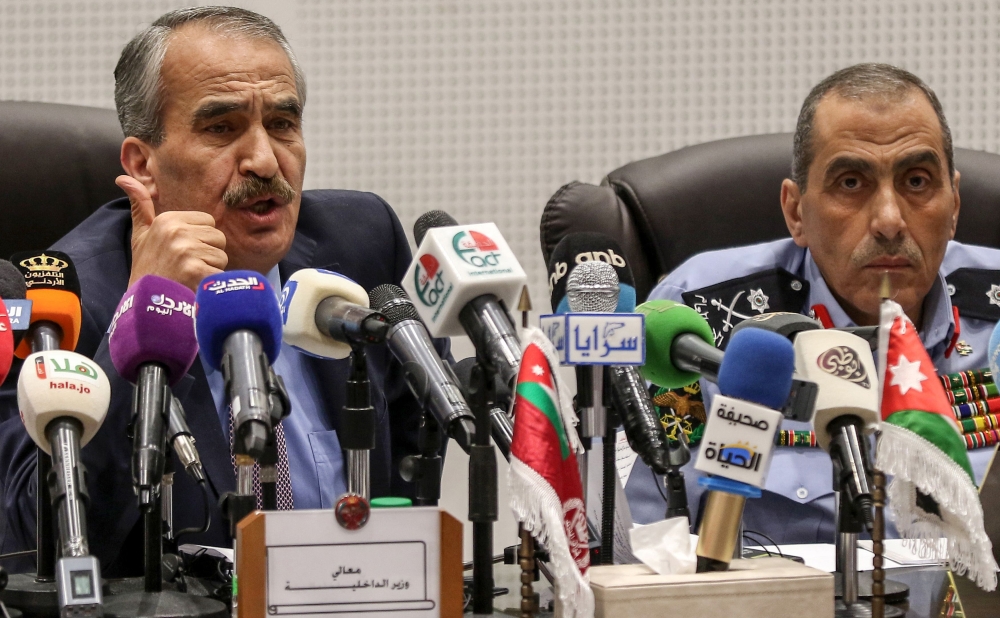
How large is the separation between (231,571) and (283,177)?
0.89 m

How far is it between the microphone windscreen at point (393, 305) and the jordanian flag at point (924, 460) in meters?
0.47

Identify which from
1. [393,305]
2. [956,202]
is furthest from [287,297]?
[956,202]

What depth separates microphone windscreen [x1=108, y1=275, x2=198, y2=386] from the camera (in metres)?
1.21

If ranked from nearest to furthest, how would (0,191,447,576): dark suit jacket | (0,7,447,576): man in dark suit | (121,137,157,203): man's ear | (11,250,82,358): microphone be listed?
(11,250,82,358): microphone, (0,191,447,576): dark suit jacket, (0,7,447,576): man in dark suit, (121,137,157,203): man's ear

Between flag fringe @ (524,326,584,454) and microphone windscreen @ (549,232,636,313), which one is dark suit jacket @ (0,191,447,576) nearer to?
microphone windscreen @ (549,232,636,313)

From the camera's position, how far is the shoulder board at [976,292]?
8.32 feet

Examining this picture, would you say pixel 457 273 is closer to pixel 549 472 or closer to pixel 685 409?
pixel 549 472

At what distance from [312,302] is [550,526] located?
38cm

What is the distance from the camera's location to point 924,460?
1.17 meters

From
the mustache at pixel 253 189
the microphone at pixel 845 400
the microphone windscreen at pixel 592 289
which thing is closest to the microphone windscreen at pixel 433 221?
the microphone windscreen at pixel 592 289

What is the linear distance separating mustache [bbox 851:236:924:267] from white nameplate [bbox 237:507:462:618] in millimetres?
1478

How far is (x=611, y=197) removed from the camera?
2.59m

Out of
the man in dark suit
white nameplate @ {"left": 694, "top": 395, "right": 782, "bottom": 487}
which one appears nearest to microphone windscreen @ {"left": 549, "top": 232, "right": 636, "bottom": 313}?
white nameplate @ {"left": 694, "top": 395, "right": 782, "bottom": 487}

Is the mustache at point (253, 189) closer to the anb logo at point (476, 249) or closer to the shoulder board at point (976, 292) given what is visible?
the anb logo at point (476, 249)
